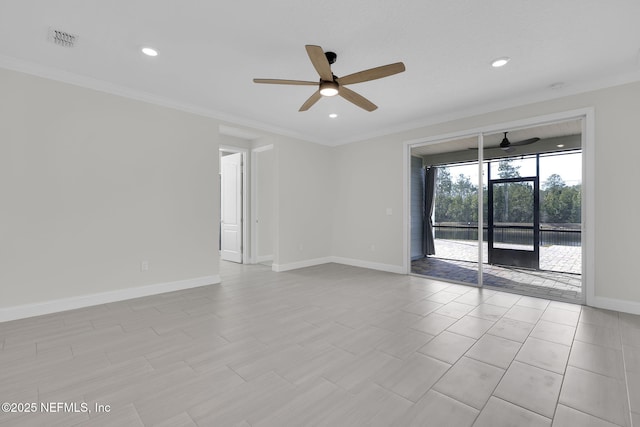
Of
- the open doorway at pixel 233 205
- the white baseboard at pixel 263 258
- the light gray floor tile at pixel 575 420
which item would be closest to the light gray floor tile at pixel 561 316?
the light gray floor tile at pixel 575 420

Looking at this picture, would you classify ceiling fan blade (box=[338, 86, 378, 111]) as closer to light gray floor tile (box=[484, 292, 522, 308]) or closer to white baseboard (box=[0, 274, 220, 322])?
light gray floor tile (box=[484, 292, 522, 308])

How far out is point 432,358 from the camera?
2.29m

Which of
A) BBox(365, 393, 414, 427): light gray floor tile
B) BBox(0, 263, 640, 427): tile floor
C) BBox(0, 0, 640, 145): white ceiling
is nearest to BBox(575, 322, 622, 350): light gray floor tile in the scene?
BBox(0, 263, 640, 427): tile floor

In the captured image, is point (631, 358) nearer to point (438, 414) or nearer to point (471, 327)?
point (471, 327)

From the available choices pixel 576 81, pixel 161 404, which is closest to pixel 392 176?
pixel 576 81

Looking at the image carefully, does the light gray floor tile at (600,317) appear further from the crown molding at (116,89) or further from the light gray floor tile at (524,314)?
the crown molding at (116,89)

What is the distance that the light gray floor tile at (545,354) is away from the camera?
2.20 meters

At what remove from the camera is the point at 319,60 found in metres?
2.35

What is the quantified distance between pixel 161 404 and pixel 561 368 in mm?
2830

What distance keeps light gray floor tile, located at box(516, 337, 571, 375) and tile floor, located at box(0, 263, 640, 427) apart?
0.05 ft

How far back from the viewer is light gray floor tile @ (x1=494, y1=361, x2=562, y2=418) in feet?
5.73

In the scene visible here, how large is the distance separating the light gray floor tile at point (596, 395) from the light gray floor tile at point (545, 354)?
3.9 inches

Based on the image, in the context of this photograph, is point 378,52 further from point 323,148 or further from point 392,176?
point 323,148

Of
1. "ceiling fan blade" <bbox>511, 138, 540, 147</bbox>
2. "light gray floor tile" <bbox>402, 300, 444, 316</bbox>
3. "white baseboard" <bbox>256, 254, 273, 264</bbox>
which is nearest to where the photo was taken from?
"light gray floor tile" <bbox>402, 300, 444, 316</bbox>
